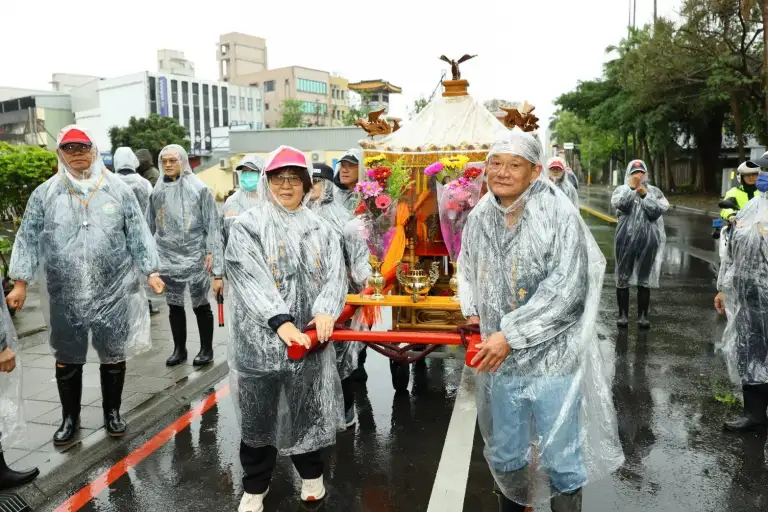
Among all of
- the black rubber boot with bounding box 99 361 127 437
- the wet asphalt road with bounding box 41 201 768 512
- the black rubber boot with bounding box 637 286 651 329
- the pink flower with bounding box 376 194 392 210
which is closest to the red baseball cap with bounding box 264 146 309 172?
the pink flower with bounding box 376 194 392 210

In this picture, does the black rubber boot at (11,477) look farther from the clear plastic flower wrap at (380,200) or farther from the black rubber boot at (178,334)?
the clear plastic flower wrap at (380,200)

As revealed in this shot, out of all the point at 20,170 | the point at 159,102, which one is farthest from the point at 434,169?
the point at 159,102

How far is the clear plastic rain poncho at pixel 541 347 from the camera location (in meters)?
2.58

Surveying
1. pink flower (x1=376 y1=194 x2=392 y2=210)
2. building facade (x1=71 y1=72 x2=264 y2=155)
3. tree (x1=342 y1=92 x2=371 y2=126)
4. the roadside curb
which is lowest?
the roadside curb

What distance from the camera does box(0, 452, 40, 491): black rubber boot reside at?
3500 mm

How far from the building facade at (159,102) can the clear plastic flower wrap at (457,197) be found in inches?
2322

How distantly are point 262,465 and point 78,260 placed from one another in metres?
1.87

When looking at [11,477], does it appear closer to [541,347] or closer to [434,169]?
[541,347]

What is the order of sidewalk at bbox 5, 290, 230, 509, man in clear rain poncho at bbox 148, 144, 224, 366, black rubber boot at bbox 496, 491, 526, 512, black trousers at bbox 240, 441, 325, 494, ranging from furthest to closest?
man in clear rain poncho at bbox 148, 144, 224, 366, sidewalk at bbox 5, 290, 230, 509, black trousers at bbox 240, 441, 325, 494, black rubber boot at bbox 496, 491, 526, 512

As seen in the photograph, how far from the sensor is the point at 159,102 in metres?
68.8

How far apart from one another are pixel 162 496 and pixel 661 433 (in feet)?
10.9

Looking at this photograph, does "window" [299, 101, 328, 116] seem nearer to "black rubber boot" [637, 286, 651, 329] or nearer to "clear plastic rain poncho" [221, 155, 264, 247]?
"black rubber boot" [637, 286, 651, 329]

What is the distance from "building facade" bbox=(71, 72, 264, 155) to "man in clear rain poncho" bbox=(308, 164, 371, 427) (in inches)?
2295

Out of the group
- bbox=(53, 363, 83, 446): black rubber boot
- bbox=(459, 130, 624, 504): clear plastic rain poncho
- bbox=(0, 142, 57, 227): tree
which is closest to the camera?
bbox=(459, 130, 624, 504): clear plastic rain poncho
